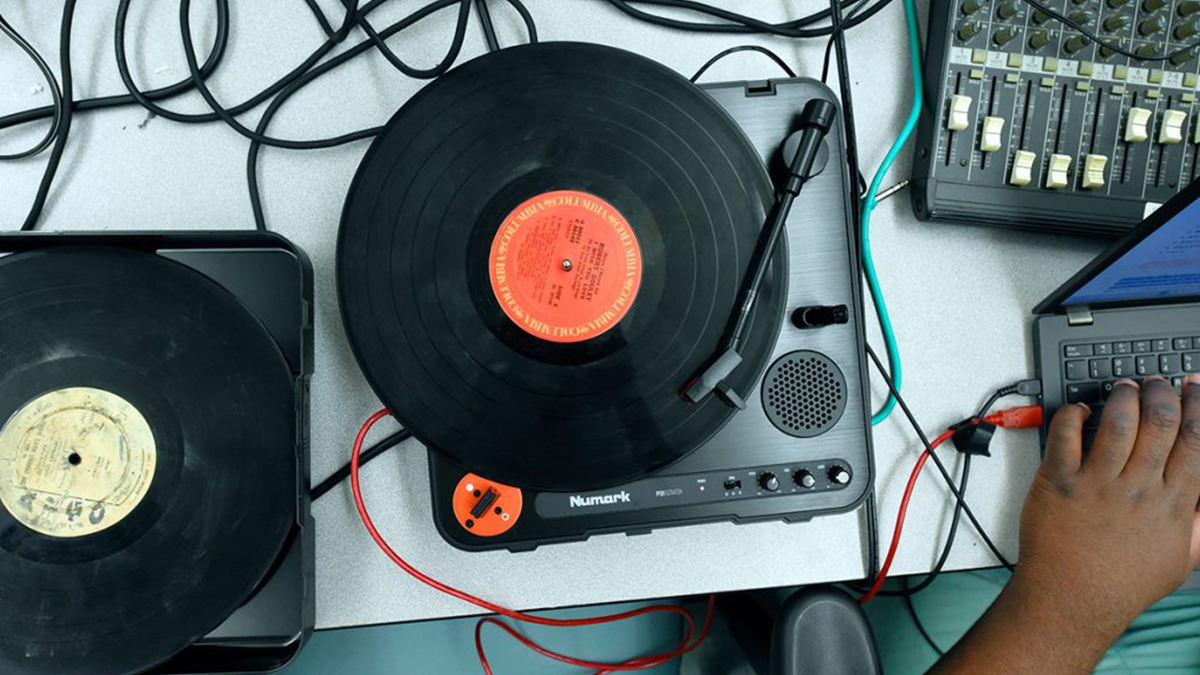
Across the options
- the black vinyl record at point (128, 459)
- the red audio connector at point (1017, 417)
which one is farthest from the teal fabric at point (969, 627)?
the black vinyl record at point (128, 459)

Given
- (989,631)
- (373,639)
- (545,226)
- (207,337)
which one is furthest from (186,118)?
(989,631)

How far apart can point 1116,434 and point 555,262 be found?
24.0 inches

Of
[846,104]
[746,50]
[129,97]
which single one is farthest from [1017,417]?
[129,97]

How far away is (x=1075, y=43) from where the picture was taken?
0.75 metres

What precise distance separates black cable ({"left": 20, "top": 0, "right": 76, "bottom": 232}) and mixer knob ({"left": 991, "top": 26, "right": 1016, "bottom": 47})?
3.01 feet

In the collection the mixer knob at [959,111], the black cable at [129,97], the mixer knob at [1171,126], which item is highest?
the black cable at [129,97]

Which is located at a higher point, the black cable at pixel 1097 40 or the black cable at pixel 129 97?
the black cable at pixel 129 97

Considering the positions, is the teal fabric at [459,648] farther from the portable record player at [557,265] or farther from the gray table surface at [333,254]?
the portable record player at [557,265]

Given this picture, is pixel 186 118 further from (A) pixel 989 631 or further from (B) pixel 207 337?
(A) pixel 989 631

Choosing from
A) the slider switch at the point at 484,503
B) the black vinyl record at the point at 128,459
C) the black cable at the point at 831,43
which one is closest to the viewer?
the black vinyl record at the point at 128,459

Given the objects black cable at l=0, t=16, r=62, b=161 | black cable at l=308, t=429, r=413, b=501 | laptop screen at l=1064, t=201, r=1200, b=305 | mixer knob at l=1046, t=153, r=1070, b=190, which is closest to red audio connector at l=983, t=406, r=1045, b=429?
laptop screen at l=1064, t=201, r=1200, b=305

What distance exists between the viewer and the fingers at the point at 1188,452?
782 millimetres

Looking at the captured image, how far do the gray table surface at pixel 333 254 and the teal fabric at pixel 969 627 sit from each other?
23cm

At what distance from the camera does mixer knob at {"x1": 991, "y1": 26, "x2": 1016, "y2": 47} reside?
75 cm
